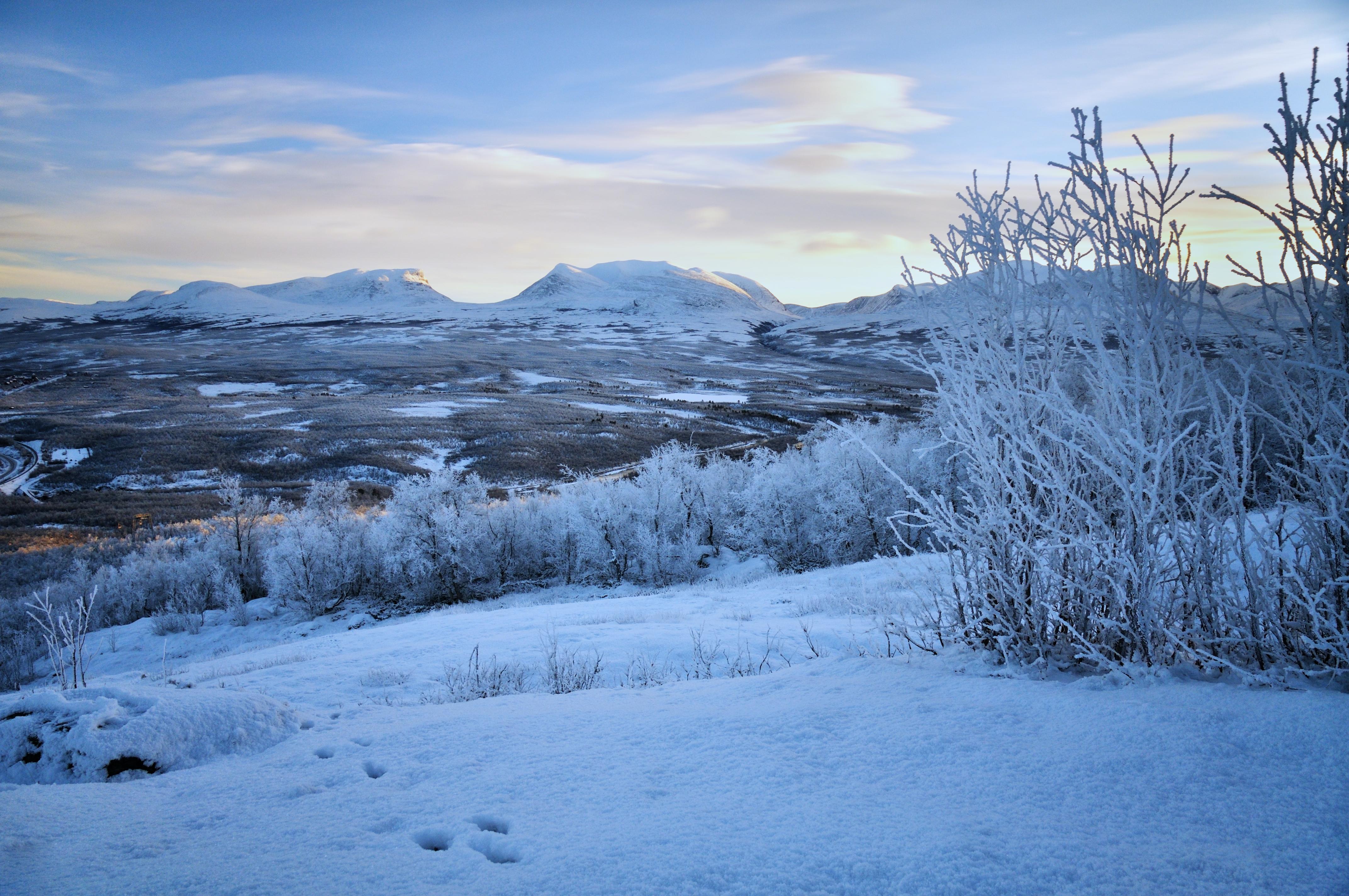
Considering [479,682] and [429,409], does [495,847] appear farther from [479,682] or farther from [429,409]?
[429,409]

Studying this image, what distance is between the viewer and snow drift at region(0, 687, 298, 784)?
4082mm

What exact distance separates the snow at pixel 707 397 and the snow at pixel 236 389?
4321 centimetres

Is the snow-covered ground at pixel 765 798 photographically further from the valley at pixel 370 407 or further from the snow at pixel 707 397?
the snow at pixel 707 397

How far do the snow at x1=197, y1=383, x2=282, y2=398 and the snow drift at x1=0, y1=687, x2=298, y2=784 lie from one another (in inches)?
3086

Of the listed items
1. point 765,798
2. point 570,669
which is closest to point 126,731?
point 570,669

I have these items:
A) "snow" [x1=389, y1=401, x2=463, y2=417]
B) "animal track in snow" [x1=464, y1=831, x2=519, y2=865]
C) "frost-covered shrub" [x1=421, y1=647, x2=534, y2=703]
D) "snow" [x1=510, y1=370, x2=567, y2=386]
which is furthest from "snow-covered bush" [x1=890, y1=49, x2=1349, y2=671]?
"snow" [x1=510, y1=370, x2=567, y2=386]

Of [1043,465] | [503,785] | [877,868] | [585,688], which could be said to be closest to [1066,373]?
[1043,465]

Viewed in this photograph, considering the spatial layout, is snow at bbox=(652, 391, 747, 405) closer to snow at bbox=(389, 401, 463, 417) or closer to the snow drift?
snow at bbox=(389, 401, 463, 417)

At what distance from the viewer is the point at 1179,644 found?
371cm

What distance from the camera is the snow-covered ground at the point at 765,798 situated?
2357mm

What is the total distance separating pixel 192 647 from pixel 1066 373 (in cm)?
2655

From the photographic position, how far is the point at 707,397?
75375mm

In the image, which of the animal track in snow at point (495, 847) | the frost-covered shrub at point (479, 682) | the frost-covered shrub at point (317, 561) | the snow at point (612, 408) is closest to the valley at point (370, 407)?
the snow at point (612, 408)

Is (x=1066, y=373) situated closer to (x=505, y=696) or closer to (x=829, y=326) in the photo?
(x=505, y=696)
